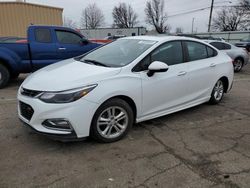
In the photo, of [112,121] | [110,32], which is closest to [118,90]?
[112,121]

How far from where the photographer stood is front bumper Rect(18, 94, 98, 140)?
338 centimetres

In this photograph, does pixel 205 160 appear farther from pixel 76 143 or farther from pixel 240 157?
pixel 76 143

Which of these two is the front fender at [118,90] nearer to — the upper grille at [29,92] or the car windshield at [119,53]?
the car windshield at [119,53]

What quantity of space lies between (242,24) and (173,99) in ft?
196

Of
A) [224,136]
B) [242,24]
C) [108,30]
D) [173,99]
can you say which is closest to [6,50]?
[173,99]

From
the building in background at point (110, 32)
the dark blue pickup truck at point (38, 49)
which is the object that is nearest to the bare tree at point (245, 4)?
the building in background at point (110, 32)

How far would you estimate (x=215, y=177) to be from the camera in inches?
120

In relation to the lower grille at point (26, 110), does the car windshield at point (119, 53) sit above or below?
above

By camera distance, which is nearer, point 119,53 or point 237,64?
point 119,53

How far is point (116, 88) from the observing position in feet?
12.2

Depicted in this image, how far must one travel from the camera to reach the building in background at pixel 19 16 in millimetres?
15961

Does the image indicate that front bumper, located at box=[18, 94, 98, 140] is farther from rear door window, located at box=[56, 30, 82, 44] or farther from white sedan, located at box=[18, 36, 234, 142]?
rear door window, located at box=[56, 30, 82, 44]

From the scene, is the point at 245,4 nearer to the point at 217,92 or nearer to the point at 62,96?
the point at 217,92

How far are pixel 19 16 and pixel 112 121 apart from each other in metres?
14.8
